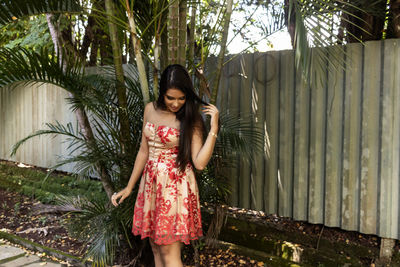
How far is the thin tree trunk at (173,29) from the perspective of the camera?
2.48 m

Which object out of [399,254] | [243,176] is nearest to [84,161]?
[243,176]

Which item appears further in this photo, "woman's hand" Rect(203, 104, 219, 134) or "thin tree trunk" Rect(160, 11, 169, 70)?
"thin tree trunk" Rect(160, 11, 169, 70)

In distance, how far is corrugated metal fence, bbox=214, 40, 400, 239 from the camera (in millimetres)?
2748

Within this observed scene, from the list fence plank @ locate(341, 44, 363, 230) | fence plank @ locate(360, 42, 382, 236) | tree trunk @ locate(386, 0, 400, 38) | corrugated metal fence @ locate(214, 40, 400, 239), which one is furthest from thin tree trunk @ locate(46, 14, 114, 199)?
tree trunk @ locate(386, 0, 400, 38)

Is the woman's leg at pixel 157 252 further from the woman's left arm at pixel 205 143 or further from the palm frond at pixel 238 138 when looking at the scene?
the palm frond at pixel 238 138

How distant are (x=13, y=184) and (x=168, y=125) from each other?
4.50 metres

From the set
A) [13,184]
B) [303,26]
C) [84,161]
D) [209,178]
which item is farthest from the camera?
[13,184]

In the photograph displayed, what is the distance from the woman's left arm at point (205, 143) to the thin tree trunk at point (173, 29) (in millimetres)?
666

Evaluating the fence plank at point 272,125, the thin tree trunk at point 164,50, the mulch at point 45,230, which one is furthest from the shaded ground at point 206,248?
the thin tree trunk at point 164,50

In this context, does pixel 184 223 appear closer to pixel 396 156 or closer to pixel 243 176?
pixel 243 176

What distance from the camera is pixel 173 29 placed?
99.6 inches

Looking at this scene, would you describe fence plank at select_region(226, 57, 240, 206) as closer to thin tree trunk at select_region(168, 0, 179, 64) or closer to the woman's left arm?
thin tree trunk at select_region(168, 0, 179, 64)

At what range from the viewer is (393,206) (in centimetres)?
274

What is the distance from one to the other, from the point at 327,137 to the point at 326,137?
13 millimetres
